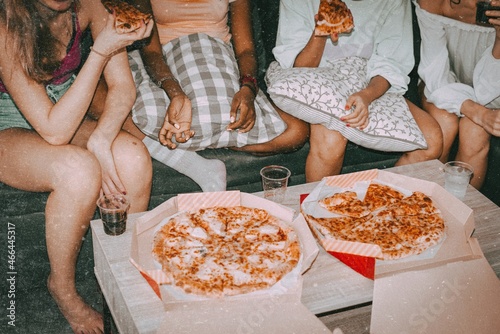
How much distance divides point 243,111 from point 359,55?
0.59m

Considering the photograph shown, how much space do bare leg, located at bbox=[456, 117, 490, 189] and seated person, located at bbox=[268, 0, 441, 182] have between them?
0.14 m

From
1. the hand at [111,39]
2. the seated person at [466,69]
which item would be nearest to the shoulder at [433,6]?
the seated person at [466,69]

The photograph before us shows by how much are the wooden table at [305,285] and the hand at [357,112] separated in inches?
22.1

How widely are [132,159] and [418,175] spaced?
1.00 metres

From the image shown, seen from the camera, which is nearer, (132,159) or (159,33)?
(132,159)

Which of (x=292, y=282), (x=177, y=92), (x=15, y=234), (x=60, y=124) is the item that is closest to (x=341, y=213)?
(x=292, y=282)

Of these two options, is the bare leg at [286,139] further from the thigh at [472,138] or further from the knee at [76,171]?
the thigh at [472,138]

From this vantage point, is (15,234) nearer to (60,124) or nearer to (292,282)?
(60,124)

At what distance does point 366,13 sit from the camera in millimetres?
2287

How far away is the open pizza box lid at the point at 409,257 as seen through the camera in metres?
1.38

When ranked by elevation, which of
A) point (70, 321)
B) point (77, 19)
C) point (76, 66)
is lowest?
point (70, 321)

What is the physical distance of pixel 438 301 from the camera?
1282mm

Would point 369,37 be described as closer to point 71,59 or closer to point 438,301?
point 71,59

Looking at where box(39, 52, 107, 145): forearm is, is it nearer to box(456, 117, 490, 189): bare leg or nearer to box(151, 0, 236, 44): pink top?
box(151, 0, 236, 44): pink top
